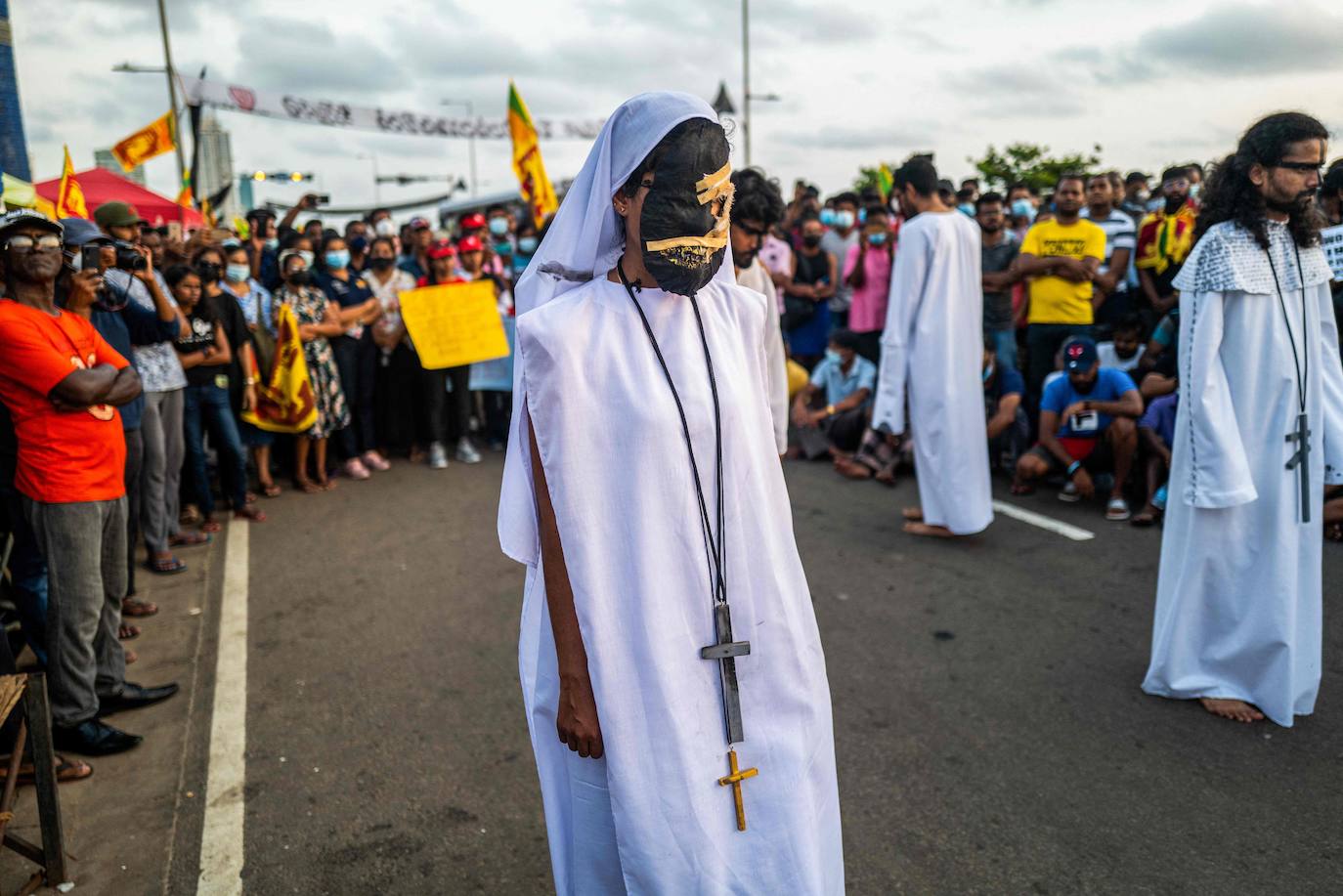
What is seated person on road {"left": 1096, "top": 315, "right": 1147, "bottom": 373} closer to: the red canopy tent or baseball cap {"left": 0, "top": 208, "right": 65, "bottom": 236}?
baseball cap {"left": 0, "top": 208, "right": 65, "bottom": 236}

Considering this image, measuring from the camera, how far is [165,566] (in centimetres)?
611

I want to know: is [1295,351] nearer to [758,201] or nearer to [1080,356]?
[758,201]

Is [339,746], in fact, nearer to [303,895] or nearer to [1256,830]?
[303,895]

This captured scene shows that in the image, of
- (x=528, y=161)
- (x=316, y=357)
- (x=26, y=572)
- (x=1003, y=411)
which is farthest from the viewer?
(x=528, y=161)

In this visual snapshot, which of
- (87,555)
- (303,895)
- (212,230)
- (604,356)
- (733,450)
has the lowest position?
(303,895)

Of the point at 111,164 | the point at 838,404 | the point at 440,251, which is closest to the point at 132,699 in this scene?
the point at 440,251

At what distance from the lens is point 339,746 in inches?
153

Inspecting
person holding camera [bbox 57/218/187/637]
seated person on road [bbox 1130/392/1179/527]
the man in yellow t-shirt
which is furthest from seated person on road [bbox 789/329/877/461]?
person holding camera [bbox 57/218/187/637]

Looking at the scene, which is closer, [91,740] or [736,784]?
[736,784]

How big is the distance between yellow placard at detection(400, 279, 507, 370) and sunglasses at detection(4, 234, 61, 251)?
507 centimetres

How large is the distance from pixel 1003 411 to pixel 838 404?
59.3 inches

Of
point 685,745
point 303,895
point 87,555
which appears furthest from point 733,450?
point 87,555

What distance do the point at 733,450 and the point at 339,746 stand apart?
2659 mm

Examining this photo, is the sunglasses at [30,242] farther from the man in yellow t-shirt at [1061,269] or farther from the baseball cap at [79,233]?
the man in yellow t-shirt at [1061,269]
